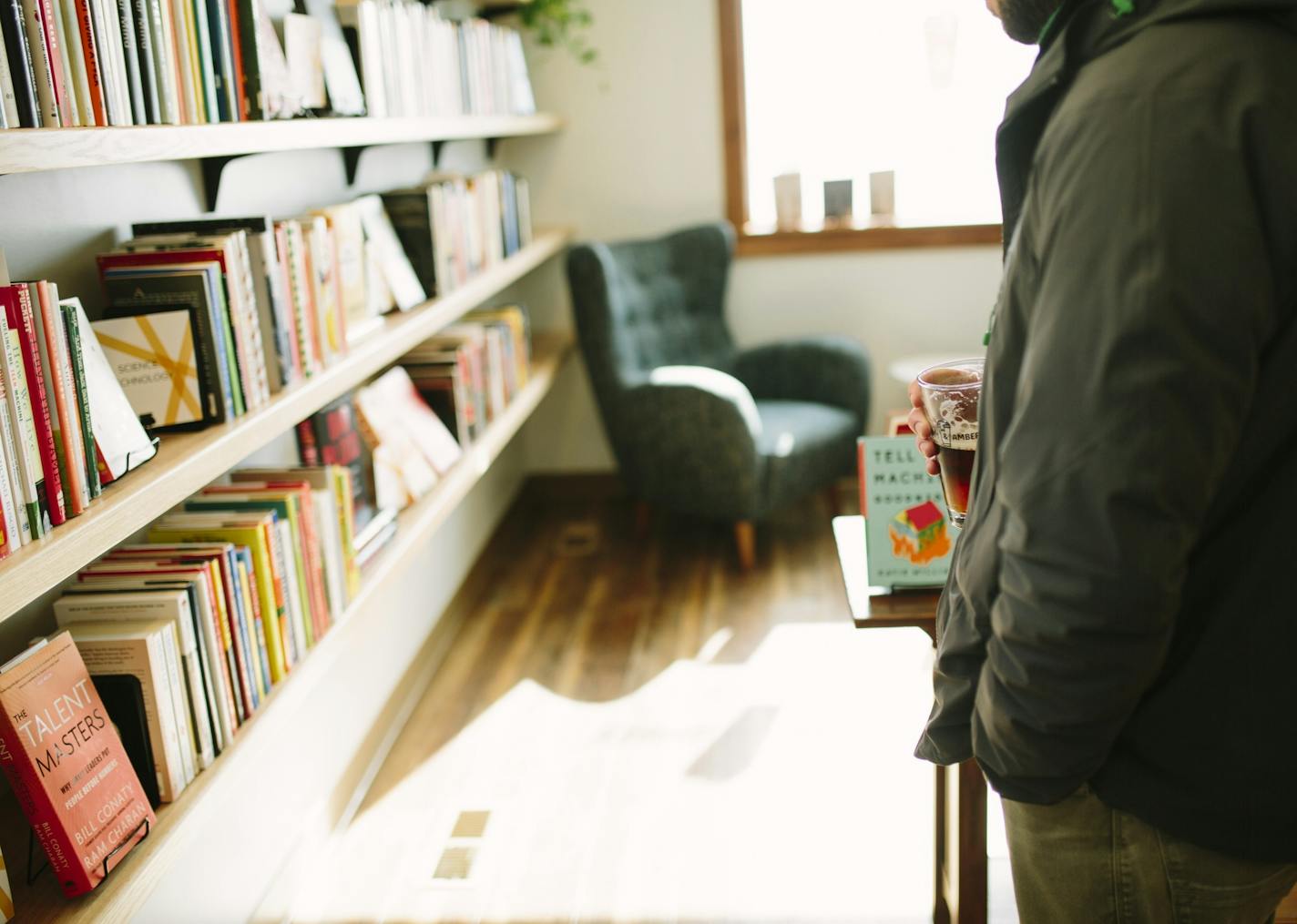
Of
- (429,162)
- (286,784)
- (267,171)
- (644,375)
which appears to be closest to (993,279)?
(644,375)

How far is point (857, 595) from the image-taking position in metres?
1.62

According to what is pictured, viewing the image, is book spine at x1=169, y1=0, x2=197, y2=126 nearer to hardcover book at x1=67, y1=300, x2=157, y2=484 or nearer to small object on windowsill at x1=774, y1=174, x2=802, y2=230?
hardcover book at x1=67, y1=300, x2=157, y2=484

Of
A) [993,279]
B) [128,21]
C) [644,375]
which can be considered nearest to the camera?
[128,21]

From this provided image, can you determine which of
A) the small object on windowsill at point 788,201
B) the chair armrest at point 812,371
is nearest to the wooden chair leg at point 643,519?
the chair armrest at point 812,371

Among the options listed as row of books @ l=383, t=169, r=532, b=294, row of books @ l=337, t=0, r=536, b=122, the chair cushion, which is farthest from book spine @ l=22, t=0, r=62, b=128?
the chair cushion

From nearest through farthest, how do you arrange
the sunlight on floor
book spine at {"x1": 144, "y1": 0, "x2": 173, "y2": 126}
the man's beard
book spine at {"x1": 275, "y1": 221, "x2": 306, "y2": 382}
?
the man's beard, book spine at {"x1": 144, "y1": 0, "x2": 173, "y2": 126}, book spine at {"x1": 275, "y1": 221, "x2": 306, "y2": 382}, the sunlight on floor

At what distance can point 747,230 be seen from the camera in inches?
170

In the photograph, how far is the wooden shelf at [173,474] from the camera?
3.68 feet

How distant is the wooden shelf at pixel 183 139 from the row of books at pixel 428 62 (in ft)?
0.34

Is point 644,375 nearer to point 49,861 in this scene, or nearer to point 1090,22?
point 49,861

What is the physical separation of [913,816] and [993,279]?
2482 millimetres

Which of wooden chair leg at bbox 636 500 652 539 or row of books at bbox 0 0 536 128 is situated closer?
row of books at bbox 0 0 536 128

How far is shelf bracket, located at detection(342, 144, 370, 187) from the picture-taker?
2715 mm

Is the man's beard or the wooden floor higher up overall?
the man's beard
